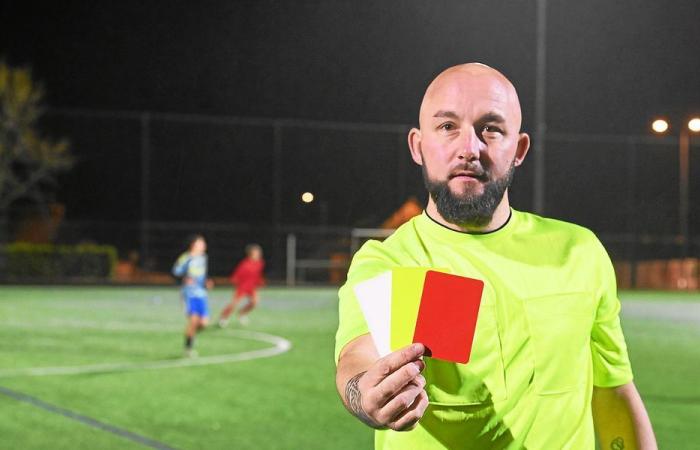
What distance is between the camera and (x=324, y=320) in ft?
76.6

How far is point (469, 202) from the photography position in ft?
8.08

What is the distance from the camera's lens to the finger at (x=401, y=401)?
195cm

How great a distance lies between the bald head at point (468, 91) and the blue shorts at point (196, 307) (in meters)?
13.0

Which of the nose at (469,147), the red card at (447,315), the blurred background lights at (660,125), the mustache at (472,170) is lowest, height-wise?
the red card at (447,315)

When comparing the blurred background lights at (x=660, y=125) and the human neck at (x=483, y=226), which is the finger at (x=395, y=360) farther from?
the blurred background lights at (x=660, y=125)

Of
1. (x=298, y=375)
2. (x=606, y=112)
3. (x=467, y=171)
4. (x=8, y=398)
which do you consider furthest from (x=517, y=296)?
(x=606, y=112)

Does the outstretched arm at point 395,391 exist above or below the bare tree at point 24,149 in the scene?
below

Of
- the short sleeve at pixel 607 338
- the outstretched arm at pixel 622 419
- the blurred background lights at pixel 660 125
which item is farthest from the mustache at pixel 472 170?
the blurred background lights at pixel 660 125

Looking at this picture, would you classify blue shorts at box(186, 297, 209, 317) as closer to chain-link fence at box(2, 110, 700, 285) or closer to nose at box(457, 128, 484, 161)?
nose at box(457, 128, 484, 161)

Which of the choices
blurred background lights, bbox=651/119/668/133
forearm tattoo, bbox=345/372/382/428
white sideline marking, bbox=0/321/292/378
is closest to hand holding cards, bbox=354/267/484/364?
forearm tattoo, bbox=345/372/382/428

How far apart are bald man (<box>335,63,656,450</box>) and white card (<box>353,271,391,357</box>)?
6.8 inches

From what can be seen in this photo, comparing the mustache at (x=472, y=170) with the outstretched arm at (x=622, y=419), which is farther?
the outstretched arm at (x=622, y=419)

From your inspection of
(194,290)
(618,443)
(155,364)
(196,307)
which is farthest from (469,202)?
(194,290)

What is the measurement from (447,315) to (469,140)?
54 centimetres
